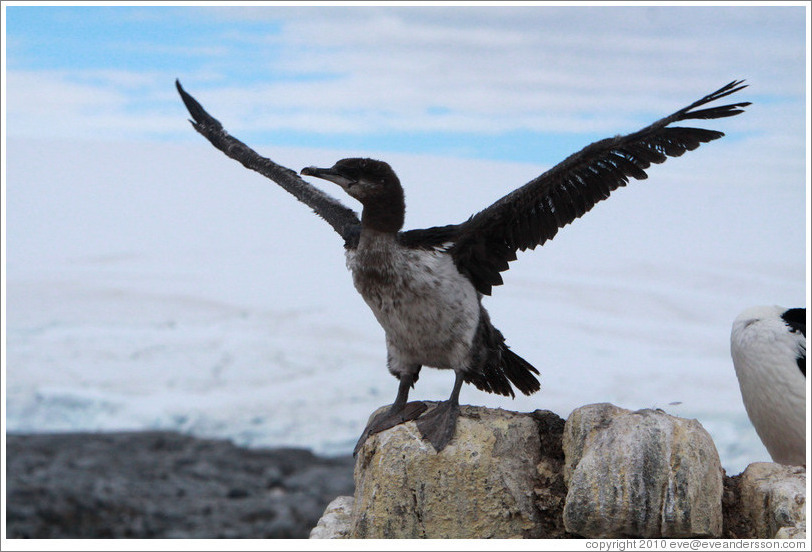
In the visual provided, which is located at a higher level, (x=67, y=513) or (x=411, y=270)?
(x=411, y=270)

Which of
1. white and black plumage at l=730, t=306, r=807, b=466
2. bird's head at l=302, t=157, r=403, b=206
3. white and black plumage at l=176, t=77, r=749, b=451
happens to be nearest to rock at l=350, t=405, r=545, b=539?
white and black plumage at l=176, t=77, r=749, b=451

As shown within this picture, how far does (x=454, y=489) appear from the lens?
6.32m

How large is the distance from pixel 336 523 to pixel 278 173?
2.80 m

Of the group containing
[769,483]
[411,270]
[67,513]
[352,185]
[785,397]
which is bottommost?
[67,513]

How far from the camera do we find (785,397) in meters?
7.14

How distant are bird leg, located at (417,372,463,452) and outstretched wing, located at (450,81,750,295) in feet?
2.58

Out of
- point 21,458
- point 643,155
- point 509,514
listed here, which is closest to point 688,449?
point 509,514

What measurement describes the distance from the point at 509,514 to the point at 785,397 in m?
2.27

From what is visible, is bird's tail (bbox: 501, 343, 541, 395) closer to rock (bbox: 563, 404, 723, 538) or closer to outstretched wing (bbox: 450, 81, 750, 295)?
outstretched wing (bbox: 450, 81, 750, 295)

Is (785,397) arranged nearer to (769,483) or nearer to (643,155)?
(769,483)

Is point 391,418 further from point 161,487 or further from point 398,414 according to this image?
point 161,487

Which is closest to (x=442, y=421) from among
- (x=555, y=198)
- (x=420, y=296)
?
(x=420, y=296)

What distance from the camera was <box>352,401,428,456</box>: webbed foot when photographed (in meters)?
6.73

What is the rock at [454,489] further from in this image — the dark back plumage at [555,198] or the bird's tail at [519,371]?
the dark back plumage at [555,198]
